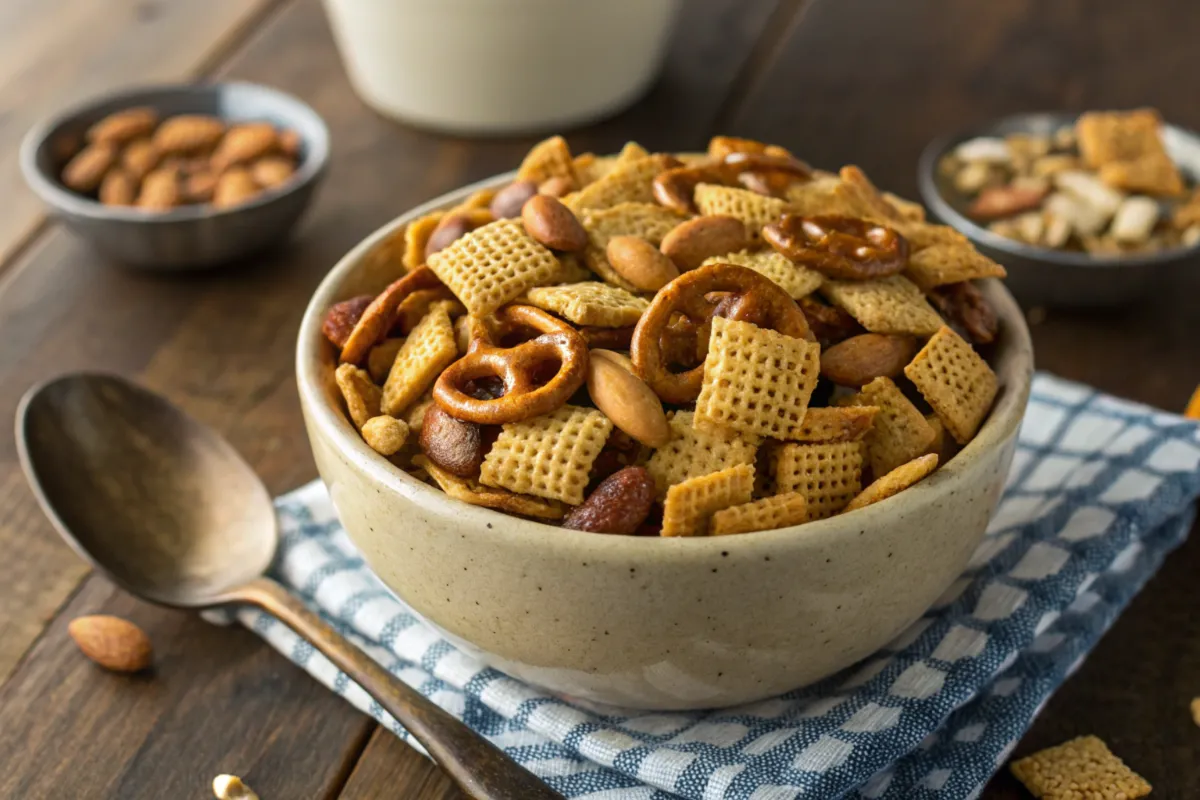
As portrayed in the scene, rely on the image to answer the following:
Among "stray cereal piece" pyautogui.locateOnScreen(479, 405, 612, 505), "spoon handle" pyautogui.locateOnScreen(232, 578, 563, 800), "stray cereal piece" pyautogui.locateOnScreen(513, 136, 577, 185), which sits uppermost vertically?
"stray cereal piece" pyautogui.locateOnScreen(513, 136, 577, 185)

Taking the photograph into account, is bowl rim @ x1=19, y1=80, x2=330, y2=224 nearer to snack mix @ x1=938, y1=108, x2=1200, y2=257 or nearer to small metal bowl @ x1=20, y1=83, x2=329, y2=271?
small metal bowl @ x1=20, y1=83, x2=329, y2=271

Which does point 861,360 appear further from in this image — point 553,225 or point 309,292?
point 309,292

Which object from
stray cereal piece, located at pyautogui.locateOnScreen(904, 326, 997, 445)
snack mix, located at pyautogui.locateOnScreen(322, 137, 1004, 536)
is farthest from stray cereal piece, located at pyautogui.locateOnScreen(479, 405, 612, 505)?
stray cereal piece, located at pyautogui.locateOnScreen(904, 326, 997, 445)

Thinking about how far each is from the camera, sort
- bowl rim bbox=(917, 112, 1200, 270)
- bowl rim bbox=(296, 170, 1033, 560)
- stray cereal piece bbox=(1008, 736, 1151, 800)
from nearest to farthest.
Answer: bowl rim bbox=(296, 170, 1033, 560), stray cereal piece bbox=(1008, 736, 1151, 800), bowl rim bbox=(917, 112, 1200, 270)

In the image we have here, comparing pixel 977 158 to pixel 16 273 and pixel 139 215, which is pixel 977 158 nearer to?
pixel 139 215

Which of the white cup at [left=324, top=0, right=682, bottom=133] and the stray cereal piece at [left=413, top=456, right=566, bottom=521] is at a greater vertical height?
the stray cereal piece at [left=413, top=456, right=566, bottom=521]

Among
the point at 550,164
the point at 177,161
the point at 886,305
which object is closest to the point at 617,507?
the point at 886,305
